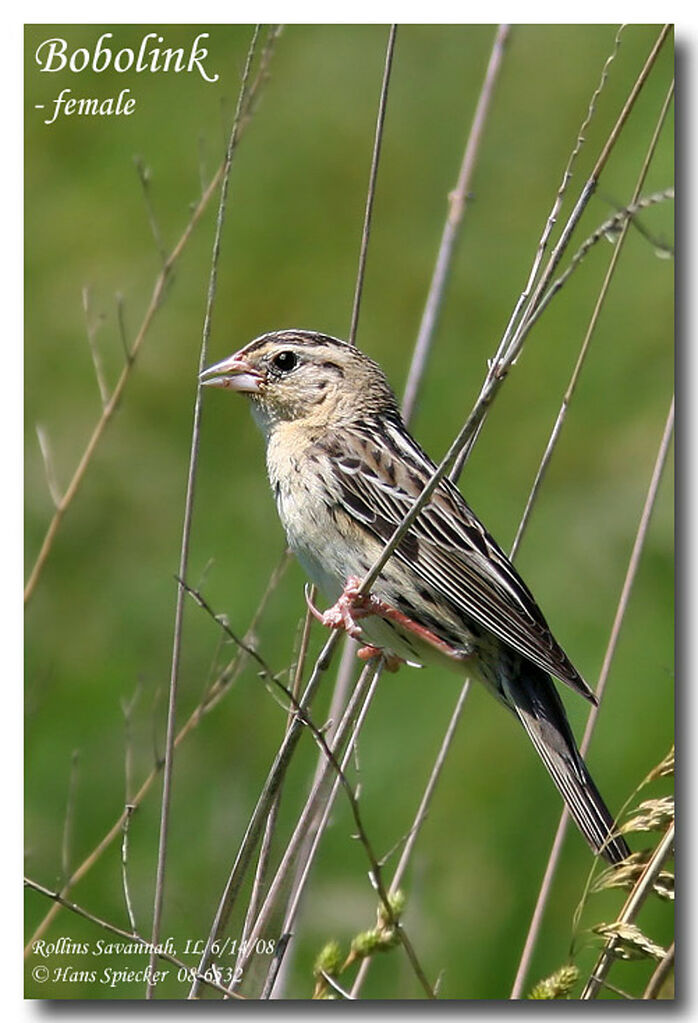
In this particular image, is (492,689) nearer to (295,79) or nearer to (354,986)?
(354,986)

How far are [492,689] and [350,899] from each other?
0.80 m

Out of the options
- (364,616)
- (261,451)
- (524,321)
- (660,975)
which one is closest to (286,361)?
(261,451)

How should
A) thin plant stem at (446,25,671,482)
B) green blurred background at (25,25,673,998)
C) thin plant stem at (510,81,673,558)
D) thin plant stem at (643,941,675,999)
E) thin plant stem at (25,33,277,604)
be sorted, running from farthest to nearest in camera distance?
green blurred background at (25,25,673,998) → thin plant stem at (25,33,277,604) → thin plant stem at (510,81,673,558) → thin plant stem at (643,941,675,999) → thin plant stem at (446,25,671,482)

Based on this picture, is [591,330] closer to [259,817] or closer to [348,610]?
[348,610]

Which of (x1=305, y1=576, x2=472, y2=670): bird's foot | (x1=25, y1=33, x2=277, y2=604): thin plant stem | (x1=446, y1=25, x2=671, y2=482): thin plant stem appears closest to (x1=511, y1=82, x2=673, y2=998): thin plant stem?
(x1=446, y1=25, x2=671, y2=482): thin plant stem

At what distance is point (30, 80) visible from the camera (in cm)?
414

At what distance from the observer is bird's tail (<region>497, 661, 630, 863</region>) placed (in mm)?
3600

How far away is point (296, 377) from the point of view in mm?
4070

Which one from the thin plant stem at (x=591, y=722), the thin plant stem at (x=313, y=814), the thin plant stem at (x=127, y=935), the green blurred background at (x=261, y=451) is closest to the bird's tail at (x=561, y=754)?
the thin plant stem at (x=591, y=722)

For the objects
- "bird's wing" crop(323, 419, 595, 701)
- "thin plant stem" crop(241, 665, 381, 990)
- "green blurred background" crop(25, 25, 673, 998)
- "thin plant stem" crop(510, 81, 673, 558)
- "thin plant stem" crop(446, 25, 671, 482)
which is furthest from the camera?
"green blurred background" crop(25, 25, 673, 998)

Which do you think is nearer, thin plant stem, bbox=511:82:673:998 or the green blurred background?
thin plant stem, bbox=511:82:673:998

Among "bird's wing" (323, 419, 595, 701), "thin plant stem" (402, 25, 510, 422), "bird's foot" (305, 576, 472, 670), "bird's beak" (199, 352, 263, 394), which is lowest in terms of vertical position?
"bird's foot" (305, 576, 472, 670)

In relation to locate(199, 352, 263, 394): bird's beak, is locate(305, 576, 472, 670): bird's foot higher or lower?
lower

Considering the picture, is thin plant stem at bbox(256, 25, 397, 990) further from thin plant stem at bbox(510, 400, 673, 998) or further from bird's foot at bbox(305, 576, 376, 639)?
thin plant stem at bbox(510, 400, 673, 998)
